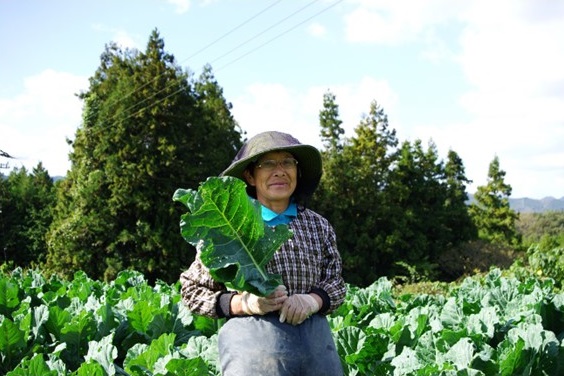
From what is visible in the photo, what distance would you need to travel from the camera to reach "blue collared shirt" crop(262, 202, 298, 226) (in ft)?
8.65

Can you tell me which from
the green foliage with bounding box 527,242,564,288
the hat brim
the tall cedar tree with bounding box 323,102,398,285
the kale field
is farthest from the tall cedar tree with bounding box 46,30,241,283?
the hat brim

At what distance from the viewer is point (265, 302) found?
236 centimetres

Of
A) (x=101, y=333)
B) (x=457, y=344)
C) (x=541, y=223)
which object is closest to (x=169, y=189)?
(x=101, y=333)

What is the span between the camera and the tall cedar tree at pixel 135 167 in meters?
19.1

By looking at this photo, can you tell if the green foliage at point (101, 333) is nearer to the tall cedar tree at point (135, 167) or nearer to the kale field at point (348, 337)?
the kale field at point (348, 337)

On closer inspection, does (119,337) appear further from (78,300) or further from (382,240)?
(382,240)

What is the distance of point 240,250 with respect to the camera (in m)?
2.30

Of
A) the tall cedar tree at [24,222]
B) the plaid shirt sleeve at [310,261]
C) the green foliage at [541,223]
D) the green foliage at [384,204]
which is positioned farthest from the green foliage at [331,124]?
the green foliage at [541,223]

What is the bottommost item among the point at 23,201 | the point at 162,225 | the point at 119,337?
the point at 119,337

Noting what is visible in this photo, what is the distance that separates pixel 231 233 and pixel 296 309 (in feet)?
1.25

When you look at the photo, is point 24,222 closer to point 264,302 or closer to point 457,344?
point 457,344

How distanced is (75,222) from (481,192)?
23249mm

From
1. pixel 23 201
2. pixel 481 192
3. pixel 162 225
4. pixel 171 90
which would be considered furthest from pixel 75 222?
pixel 481 192

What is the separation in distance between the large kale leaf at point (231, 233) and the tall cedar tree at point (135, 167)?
16.5 metres
